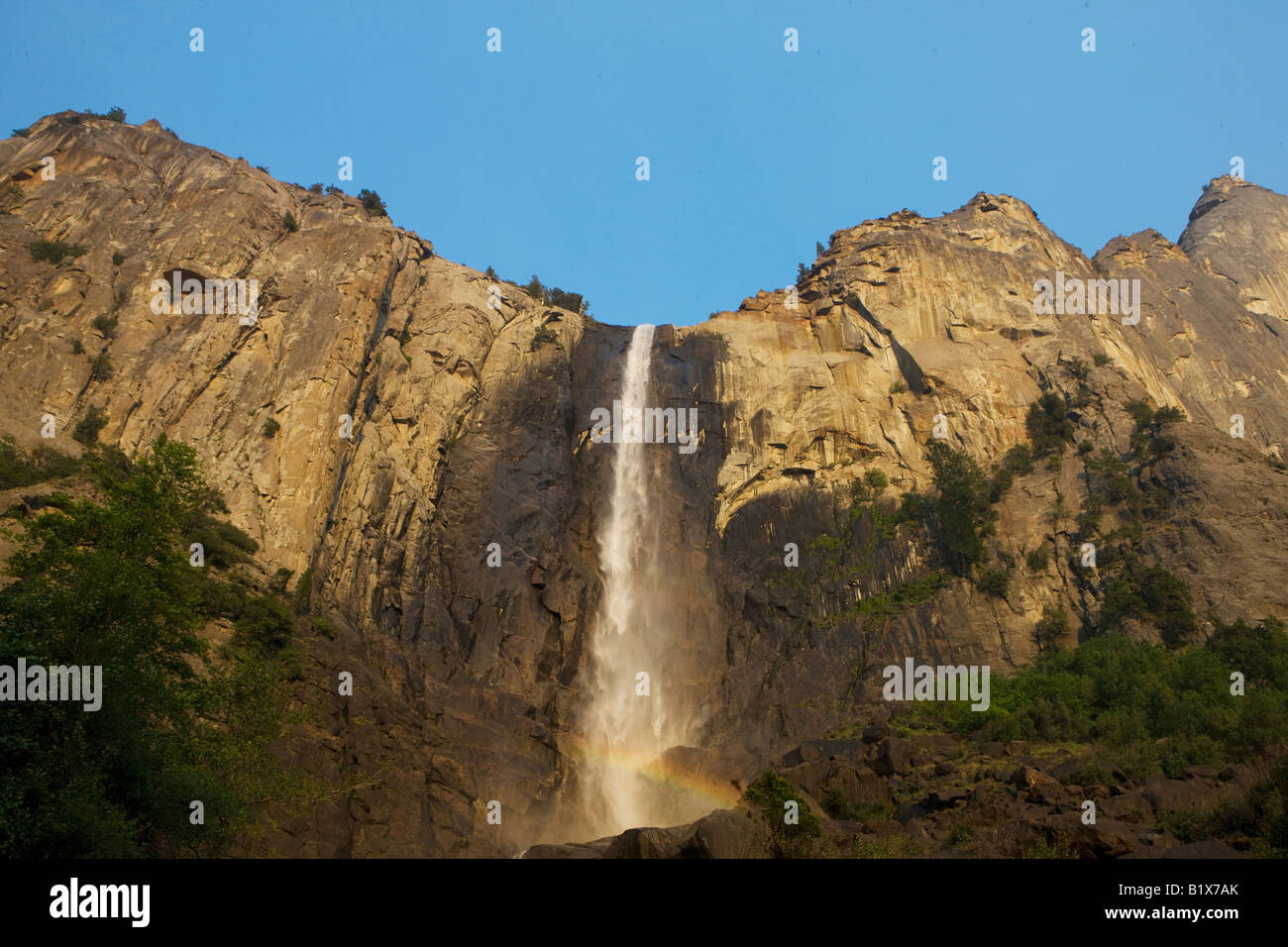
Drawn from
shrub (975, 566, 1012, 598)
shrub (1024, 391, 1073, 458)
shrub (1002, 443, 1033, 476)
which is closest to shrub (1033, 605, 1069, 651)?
shrub (975, 566, 1012, 598)

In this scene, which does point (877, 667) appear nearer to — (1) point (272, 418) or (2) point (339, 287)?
(1) point (272, 418)

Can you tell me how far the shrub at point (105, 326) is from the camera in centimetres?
4912

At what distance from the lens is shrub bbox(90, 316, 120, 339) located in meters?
49.1

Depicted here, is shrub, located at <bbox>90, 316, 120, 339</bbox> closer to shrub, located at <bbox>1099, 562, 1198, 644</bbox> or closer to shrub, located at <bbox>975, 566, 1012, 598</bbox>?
shrub, located at <bbox>975, 566, 1012, 598</bbox>

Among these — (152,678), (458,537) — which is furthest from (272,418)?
(152,678)

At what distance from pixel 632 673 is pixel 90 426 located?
28.3 meters

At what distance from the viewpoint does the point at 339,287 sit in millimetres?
54969

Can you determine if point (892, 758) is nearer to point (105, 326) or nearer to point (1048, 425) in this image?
point (1048, 425)

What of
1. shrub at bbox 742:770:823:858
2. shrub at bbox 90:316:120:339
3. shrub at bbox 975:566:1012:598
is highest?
shrub at bbox 90:316:120:339

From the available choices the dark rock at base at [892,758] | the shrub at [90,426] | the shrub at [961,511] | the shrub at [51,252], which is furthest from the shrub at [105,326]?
the shrub at [961,511]

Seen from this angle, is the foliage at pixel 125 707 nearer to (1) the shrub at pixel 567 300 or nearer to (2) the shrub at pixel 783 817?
(2) the shrub at pixel 783 817

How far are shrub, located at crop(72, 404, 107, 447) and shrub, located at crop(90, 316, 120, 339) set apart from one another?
5.53 m

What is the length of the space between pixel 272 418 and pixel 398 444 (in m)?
7.20
